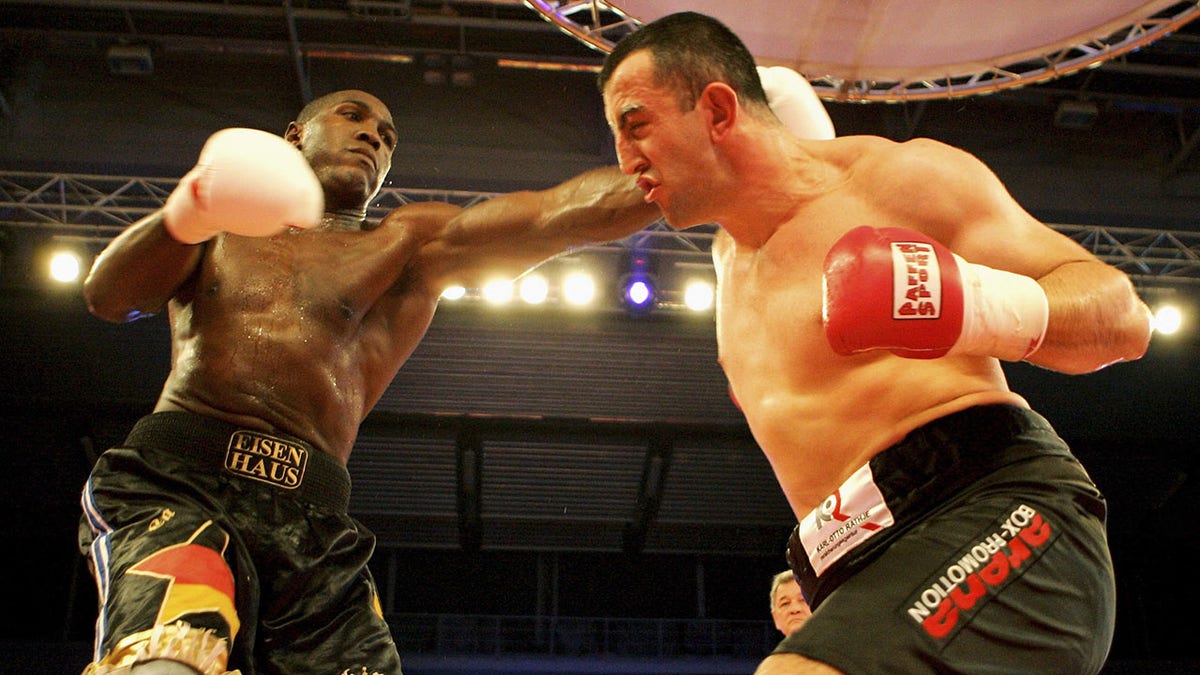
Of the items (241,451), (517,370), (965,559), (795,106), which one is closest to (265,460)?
(241,451)

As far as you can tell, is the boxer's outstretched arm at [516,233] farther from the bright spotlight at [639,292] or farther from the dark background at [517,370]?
the bright spotlight at [639,292]

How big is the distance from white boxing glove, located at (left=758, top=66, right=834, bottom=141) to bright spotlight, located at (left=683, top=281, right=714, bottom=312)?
5.48m

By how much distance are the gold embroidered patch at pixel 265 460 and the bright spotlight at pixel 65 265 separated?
5682 mm

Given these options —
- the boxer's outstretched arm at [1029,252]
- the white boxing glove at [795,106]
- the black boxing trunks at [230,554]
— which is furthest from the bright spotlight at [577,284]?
the boxer's outstretched arm at [1029,252]

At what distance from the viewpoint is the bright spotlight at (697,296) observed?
7621mm

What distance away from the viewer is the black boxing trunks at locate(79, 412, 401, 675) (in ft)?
5.95

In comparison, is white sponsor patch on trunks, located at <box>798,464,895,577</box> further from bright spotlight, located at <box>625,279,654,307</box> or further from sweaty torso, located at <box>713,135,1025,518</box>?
bright spotlight, located at <box>625,279,654,307</box>

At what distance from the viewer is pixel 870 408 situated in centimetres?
159

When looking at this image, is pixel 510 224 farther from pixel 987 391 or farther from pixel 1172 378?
pixel 1172 378

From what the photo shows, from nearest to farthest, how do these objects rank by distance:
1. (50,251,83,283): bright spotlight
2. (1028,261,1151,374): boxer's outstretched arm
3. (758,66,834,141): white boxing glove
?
(1028,261,1151,374): boxer's outstretched arm < (758,66,834,141): white boxing glove < (50,251,83,283): bright spotlight

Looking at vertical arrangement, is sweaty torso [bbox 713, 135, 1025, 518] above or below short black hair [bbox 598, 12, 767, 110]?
below

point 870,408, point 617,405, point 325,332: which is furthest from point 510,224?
point 617,405

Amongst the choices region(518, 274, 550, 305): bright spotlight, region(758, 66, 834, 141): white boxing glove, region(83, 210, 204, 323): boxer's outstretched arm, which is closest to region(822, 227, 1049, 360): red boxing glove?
region(758, 66, 834, 141): white boxing glove

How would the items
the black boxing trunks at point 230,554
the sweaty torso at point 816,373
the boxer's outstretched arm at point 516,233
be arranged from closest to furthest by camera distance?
1. the sweaty torso at point 816,373
2. the black boxing trunks at point 230,554
3. the boxer's outstretched arm at point 516,233
